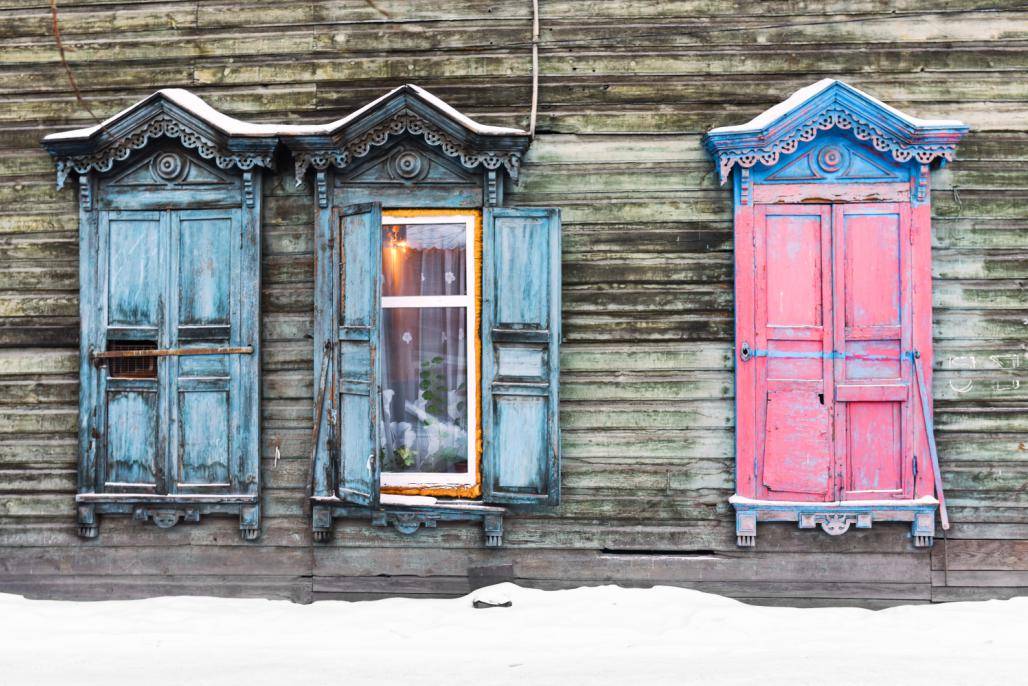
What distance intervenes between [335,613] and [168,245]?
97.3 inches

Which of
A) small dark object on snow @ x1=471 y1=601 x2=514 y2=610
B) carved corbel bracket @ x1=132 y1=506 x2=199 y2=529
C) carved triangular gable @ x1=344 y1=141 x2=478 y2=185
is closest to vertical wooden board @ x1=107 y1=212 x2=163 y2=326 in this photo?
carved corbel bracket @ x1=132 y1=506 x2=199 y2=529

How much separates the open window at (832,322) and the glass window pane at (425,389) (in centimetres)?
169

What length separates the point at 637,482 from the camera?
4.95 m

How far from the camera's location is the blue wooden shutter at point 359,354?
4.64 m

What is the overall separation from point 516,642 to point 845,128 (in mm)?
3490

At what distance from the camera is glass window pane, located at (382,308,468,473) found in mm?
5031

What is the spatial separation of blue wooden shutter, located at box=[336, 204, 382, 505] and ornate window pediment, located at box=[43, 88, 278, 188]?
2.27 feet

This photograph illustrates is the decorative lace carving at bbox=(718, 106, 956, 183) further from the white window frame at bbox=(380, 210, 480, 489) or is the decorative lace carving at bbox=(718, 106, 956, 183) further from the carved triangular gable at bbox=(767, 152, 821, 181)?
the white window frame at bbox=(380, 210, 480, 489)

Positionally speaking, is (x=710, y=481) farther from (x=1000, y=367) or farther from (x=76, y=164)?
(x=76, y=164)

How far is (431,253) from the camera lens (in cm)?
504

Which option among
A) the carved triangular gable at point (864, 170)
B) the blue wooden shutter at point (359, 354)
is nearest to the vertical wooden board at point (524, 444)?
the blue wooden shutter at point (359, 354)

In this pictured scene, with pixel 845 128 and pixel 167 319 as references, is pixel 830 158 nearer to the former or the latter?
pixel 845 128

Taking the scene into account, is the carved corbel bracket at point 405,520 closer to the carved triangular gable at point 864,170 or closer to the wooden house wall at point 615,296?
the wooden house wall at point 615,296

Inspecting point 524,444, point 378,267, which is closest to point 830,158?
point 524,444
